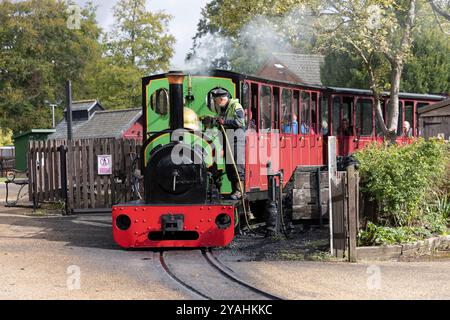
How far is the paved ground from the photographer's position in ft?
22.0

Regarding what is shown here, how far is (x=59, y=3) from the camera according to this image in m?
58.0

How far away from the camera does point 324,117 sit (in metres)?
16.9

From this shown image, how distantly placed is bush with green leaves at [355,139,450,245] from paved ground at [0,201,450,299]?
800 mm

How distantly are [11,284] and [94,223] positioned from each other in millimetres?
6369

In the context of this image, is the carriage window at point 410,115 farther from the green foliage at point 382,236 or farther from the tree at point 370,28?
the green foliage at point 382,236

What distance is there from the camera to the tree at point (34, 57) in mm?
55375

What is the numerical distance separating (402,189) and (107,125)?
34098 mm

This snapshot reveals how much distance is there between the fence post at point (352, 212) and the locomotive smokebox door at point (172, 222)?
2.32 metres

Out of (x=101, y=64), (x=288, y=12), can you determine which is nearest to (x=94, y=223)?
(x=288, y=12)

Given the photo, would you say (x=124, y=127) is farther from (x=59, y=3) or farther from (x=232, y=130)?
(x=232, y=130)

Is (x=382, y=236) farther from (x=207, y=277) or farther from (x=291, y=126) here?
(x=291, y=126)

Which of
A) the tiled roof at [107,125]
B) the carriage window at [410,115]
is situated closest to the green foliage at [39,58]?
the tiled roof at [107,125]

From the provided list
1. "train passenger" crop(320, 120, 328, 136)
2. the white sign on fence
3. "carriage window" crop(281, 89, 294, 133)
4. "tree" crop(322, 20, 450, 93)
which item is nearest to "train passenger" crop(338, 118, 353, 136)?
"train passenger" crop(320, 120, 328, 136)
